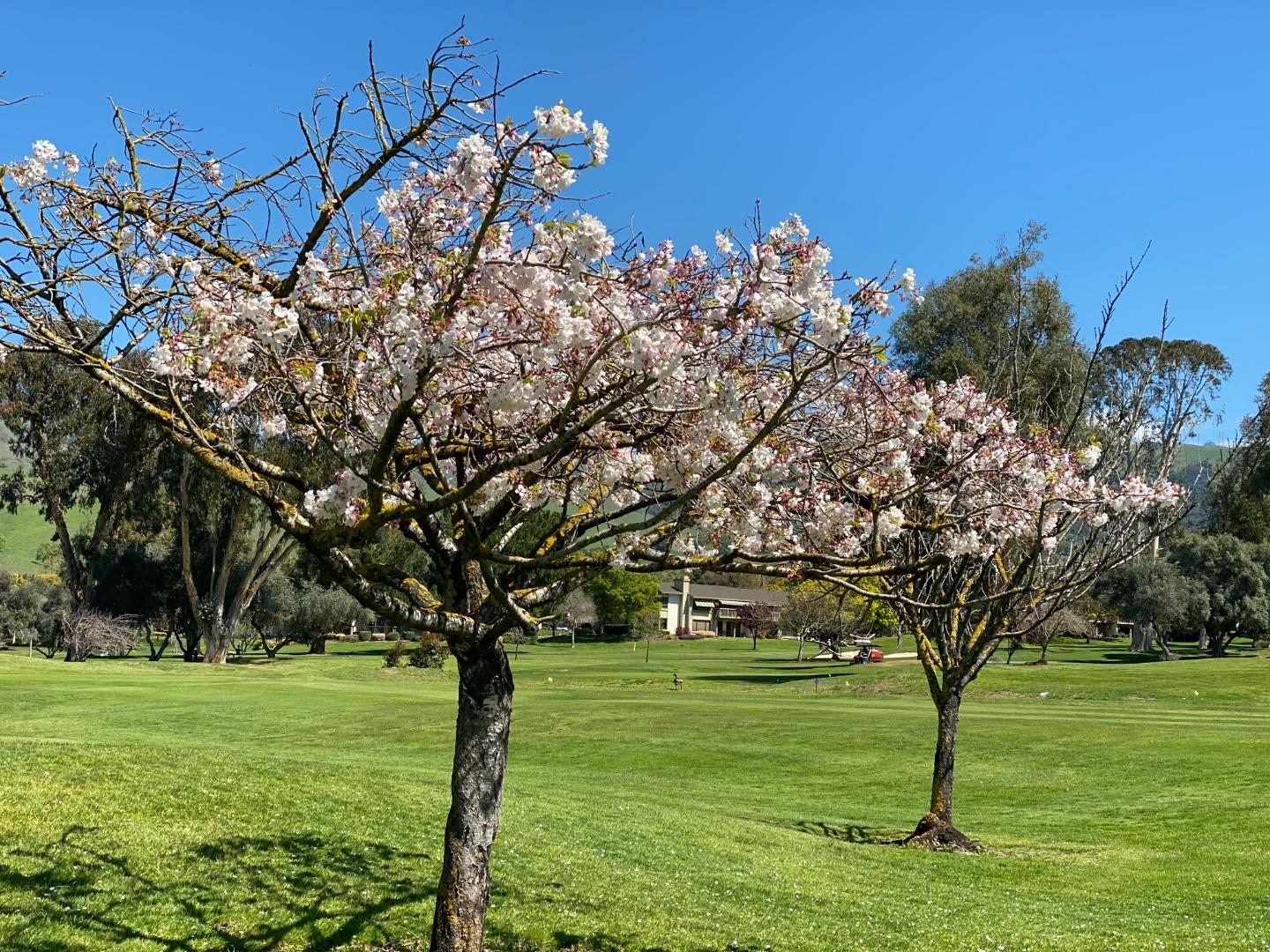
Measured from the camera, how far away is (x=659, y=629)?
113 metres

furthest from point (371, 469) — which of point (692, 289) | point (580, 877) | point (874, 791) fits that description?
point (874, 791)

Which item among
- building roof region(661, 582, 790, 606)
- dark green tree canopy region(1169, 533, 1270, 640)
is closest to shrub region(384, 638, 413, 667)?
dark green tree canopy region(1169, 533, 1270, 640)

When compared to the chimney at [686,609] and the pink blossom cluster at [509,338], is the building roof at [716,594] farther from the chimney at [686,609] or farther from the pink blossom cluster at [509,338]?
the pink blossom cluster at [509,338]

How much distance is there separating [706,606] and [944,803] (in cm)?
11531

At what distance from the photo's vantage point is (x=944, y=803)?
51.3 feet

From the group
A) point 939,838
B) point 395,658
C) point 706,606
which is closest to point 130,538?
point 395,658

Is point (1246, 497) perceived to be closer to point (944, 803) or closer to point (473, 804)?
point (944, 803)

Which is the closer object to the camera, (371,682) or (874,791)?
(874,791)

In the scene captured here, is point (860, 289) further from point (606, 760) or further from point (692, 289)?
point (606, 760)

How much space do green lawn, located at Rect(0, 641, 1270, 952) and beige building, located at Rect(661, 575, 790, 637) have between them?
3609 inches

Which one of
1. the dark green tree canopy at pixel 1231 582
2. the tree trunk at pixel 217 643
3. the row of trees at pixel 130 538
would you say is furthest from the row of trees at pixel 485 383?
the dark green tree canopy at pixel 1231 582

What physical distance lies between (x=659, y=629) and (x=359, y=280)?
108m

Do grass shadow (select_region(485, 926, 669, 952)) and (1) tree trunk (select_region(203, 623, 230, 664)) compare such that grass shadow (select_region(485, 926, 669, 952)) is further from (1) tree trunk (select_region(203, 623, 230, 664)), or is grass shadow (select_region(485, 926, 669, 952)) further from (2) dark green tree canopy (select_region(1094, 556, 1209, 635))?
(2) dark green tree canopy (select_region(1094, 556, 1209, 635))

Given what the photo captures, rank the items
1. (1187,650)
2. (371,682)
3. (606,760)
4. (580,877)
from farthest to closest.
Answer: (1187,650), (371,682), (606,760), (580,877)
